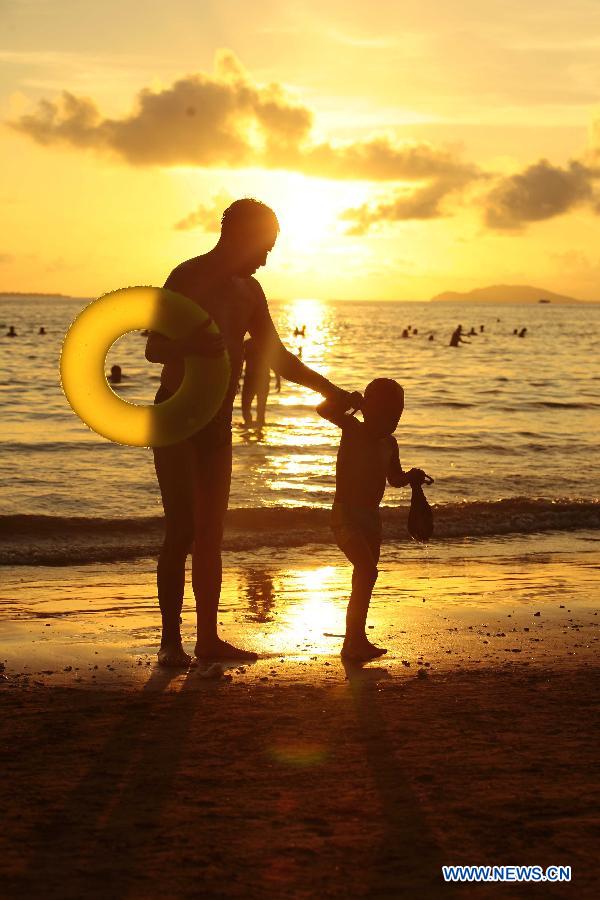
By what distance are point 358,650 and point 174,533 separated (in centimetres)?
108

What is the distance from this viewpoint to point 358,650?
5.30 meters

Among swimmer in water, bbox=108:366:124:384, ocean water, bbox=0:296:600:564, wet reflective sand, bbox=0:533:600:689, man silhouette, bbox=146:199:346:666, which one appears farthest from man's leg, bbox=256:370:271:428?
man silhouette, bbox=146:199:346:666

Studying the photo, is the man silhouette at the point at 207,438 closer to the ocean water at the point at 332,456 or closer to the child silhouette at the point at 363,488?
the child silhouette at the point at 363,488

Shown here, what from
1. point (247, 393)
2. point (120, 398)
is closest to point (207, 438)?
point (120, 398)

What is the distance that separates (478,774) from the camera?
365 centimetres

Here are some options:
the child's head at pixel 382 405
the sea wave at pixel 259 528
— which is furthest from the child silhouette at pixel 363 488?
the sea wave at pixel 259 528

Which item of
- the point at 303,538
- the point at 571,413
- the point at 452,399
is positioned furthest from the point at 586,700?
the point at 452,399

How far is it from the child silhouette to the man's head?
0.83 meters

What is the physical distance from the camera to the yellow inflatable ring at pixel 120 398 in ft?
15.3

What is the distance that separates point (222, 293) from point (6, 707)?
199cm

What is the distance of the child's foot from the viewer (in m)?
5.28

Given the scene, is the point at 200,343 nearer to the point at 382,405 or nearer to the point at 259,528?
the point at 382,405

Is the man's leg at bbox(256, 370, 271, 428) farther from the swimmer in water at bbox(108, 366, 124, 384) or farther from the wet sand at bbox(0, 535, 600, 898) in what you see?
the wet sand at bbox(0, 535, 600, 898)

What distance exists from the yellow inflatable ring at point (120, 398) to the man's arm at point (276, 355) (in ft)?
1.66
